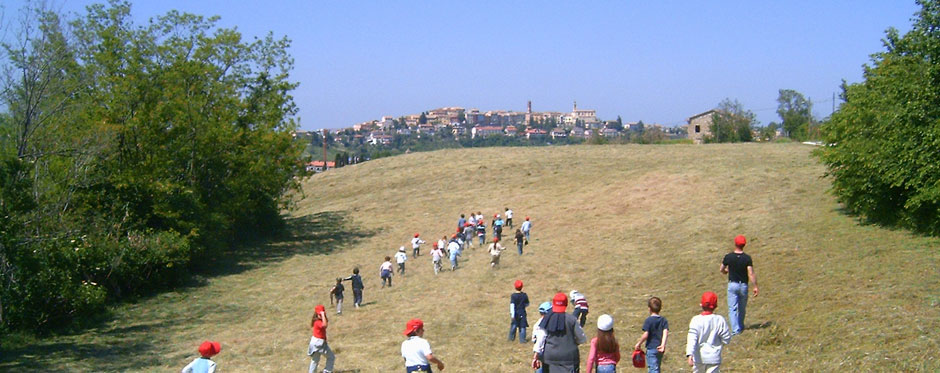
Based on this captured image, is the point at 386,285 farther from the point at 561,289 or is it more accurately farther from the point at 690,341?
the point at 690,341

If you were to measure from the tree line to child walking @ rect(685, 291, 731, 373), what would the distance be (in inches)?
610

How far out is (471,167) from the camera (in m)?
59.2

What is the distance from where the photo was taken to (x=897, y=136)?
69.9 ft

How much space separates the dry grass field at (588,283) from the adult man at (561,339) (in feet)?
14.7

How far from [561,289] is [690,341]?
13.0 metres

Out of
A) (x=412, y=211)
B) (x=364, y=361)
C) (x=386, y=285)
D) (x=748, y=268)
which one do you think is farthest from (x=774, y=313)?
(x=412, y=211)

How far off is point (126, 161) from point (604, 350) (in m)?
25.9

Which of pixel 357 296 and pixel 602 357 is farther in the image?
pixel 357 296

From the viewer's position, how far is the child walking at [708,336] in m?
9.23

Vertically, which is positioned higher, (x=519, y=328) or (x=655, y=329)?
(x=655, y=329)

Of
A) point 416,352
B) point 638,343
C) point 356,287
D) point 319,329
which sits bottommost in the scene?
point 356,287

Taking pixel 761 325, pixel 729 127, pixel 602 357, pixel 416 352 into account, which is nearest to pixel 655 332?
pixel 602 357


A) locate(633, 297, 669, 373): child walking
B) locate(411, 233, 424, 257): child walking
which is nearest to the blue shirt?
locate(633, 297, 669, 373): child walking

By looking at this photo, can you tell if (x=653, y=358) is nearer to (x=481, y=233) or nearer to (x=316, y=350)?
(x=316, y=350)
